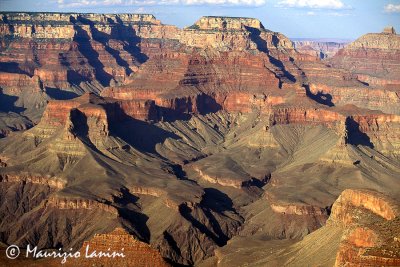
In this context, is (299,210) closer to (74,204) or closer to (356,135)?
(74,204)

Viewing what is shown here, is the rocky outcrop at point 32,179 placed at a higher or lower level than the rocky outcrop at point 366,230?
lower

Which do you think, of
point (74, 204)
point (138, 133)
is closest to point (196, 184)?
point (74, 204)

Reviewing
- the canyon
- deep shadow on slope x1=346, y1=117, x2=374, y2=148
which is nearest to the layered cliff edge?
the canyon

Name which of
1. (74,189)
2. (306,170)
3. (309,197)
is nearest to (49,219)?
(74,189)

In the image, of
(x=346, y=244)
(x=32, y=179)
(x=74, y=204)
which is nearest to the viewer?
(x=346, y=244)

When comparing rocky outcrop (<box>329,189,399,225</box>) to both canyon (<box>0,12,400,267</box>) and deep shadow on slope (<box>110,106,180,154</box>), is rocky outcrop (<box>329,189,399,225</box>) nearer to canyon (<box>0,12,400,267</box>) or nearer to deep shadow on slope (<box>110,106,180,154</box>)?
canyon (<box>0,12,400,267</box>)

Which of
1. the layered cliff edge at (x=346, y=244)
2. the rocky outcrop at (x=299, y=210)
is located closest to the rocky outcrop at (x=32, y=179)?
the rocky outcrop at (x=299, y=210)

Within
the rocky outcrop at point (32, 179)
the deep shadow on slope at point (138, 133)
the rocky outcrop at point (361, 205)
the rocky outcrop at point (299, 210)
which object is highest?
the rocky outcrop at point (361, 205)

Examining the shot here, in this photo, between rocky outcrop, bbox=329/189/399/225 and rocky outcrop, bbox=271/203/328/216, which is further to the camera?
rocky outcrop, bbox=271/203/328/216

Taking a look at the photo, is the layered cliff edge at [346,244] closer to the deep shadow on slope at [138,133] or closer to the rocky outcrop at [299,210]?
the rocky outcrop at [299,210]

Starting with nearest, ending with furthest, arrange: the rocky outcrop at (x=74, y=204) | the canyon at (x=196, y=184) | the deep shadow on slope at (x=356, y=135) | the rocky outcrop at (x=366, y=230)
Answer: the rocky outcrop at (x=366, y=230) → the canyon at (x=196, y=184) → the rocky outcrop at (x=74, y=204) → the deep shadow on slope at (x=356, y=135)

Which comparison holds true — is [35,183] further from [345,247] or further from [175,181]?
[345,247]
